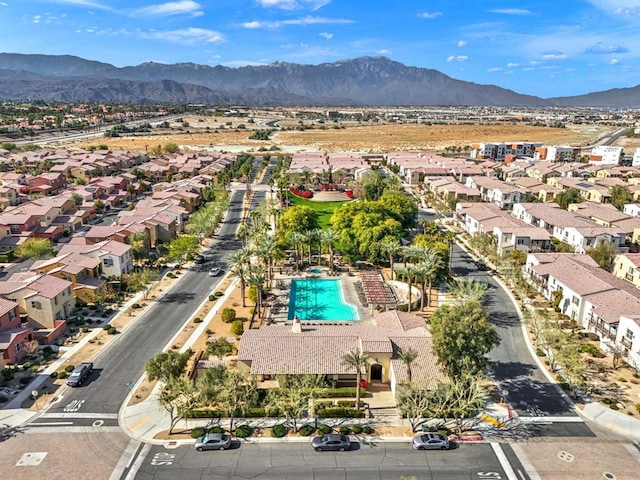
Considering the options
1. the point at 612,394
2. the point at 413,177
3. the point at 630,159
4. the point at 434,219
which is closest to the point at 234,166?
the point at 413,177

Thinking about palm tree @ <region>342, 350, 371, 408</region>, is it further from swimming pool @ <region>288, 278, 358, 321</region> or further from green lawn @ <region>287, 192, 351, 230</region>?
green lawn @ <region>287, 192, 351, 230</region>

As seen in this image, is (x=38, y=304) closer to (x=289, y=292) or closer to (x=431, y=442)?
(x=289, y=292)

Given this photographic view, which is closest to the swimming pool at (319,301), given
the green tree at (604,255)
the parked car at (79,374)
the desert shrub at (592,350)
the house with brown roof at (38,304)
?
the parked car at (79,374)

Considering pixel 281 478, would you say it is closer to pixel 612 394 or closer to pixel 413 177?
pixel 612 394

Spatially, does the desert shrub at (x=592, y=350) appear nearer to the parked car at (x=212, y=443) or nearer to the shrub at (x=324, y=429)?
the shrub at (x=324, y=429)

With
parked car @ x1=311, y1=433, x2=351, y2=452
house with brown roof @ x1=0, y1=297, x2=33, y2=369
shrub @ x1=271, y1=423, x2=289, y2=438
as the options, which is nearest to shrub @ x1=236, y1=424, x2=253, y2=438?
shrub @ x1=271, y1=423, x2=289, y2=438
